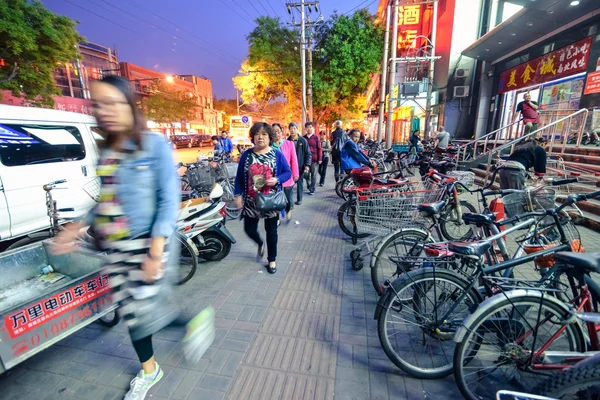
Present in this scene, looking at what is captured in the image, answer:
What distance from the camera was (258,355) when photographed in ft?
7.88

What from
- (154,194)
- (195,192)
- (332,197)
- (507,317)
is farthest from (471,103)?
(154,194)

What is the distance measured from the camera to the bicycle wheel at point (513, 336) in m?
1.75

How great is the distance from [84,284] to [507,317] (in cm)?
298

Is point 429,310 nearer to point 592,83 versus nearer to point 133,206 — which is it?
point 133,206

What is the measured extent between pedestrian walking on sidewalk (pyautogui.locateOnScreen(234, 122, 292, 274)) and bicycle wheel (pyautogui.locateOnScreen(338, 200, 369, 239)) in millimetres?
1512

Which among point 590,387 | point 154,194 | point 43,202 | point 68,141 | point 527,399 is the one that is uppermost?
point 68,141

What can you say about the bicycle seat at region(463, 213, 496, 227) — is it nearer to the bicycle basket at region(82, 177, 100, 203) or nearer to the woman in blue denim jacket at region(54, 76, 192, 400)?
the woman in blue denim jacket at region(54, 76, 192, 400)

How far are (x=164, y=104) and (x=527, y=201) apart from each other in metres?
44.5

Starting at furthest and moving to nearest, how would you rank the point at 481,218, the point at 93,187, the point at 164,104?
the point at 164,104
the point at 93,187
the point at 481,218

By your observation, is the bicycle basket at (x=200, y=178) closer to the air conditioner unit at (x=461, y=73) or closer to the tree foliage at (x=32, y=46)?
the tree foliage at (x=32, y=46)

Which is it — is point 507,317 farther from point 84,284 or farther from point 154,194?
point 84,284

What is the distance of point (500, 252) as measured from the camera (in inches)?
102

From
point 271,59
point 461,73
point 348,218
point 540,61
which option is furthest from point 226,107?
point 348,218

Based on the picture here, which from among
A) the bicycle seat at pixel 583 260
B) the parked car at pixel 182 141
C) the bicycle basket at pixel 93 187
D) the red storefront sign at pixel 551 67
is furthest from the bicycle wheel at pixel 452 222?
the parked car at pixel 182 141
